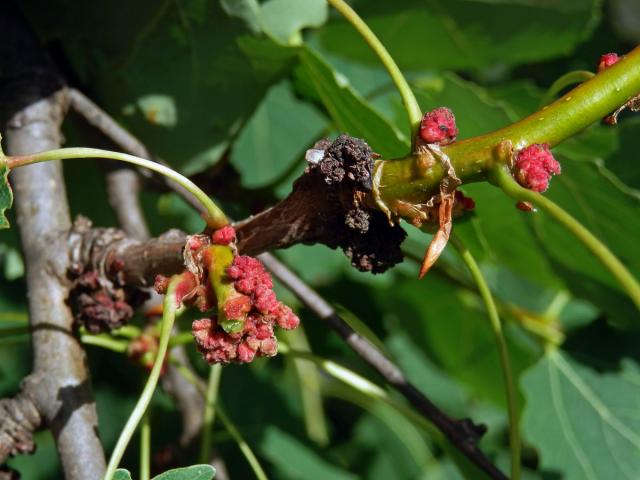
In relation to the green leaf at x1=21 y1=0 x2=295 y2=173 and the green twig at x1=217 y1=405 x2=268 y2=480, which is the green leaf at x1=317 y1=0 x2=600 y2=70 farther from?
the green twig at x1=217 y1=405 x2=268 y2=480

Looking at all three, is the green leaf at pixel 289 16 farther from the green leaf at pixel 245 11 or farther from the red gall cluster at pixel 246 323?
the red gall cluster at pixel 246 323

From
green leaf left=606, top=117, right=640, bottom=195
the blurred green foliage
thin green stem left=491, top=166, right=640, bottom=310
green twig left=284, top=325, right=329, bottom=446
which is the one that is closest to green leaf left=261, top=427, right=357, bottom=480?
the blurred green foliage

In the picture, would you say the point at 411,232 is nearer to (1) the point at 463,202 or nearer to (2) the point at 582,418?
(2) the point at 582,418

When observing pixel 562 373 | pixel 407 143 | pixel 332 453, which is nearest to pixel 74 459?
pixel 407 143

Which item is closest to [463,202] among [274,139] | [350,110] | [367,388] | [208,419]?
[350,110]

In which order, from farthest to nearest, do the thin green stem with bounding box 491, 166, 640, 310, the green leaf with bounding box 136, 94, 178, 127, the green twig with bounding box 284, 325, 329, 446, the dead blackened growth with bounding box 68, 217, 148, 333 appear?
the green twig with bounding box 284, 325, 329, 446 < the green leaf with bounding box 136, 94, 178, 127 < the dead blackened growth with bounding box 68, 217, 148, 333 < the thin green stem with bounding box 491, 166, 640, 310

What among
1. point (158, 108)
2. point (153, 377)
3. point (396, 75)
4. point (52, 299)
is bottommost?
point (153, 377)

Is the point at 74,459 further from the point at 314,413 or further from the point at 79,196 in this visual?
the point at 314,413
